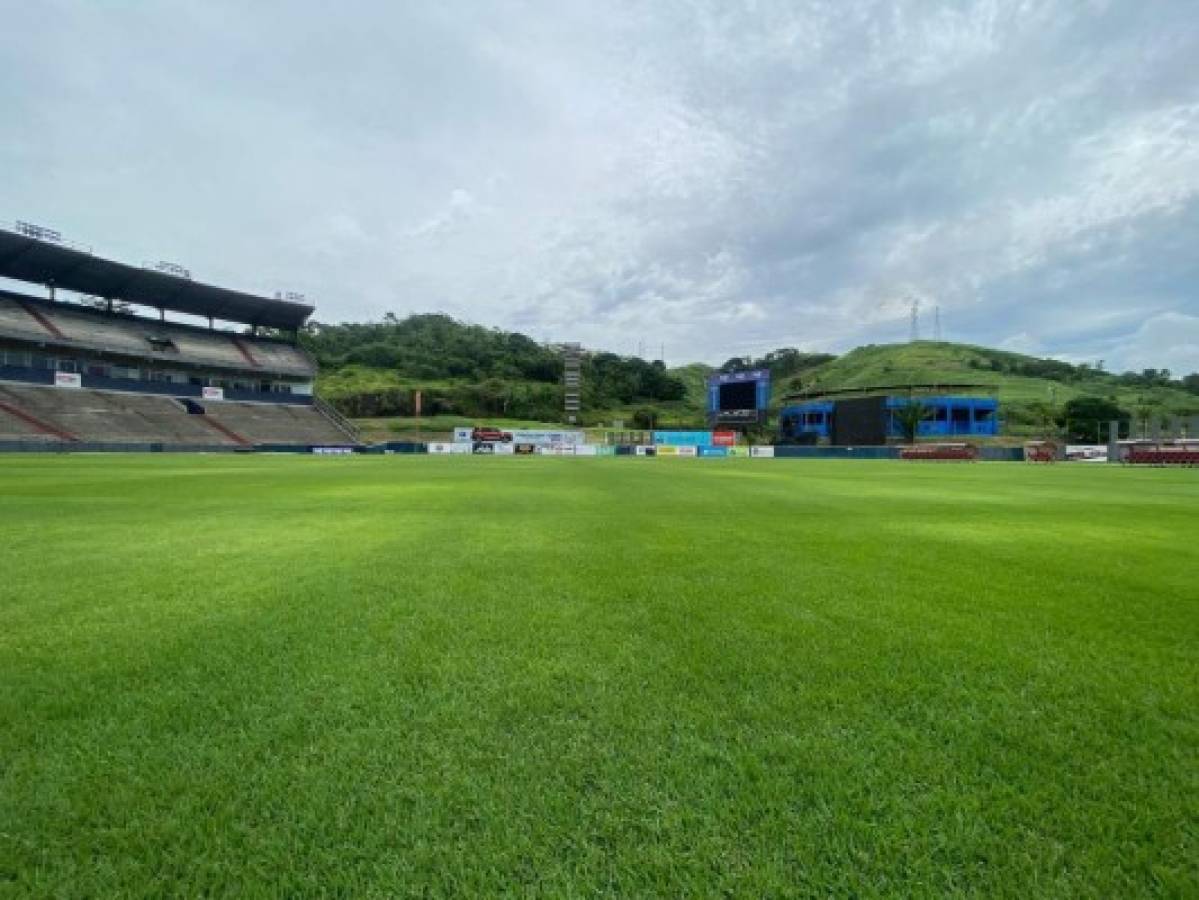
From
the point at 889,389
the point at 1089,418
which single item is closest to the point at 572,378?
the point at 889,389

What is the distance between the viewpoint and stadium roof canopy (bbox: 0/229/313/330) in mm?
45312

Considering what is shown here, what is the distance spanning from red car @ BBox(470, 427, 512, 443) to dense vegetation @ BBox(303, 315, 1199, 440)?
24607mm

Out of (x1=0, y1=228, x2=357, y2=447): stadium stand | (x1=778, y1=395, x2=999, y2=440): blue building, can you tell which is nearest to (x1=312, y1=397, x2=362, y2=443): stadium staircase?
→ (x1=0, y1=228, x2=357, y2=447): stadium stand

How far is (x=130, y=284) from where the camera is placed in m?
51.4

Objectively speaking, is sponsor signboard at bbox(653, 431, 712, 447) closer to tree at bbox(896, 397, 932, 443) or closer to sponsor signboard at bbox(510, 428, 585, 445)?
sponsor signboard at bbox(510, 428, 585, 445)

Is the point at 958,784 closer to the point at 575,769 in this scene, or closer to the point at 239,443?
the point at 575,769

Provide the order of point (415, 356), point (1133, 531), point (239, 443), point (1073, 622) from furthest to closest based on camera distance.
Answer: point (415, 356) < point (239, 443) < point (1133, 531) < point (1073, 622)

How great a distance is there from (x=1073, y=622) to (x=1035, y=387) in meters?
124

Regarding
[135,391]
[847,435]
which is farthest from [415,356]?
[847,435]

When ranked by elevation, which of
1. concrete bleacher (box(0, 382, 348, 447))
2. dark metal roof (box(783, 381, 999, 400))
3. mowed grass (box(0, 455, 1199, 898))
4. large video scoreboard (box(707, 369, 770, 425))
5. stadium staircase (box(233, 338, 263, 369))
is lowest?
mowed grass (box(0, 455, 1199, 898))

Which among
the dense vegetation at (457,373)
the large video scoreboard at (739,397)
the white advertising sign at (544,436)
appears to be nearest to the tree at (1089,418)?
the large video scoreboard at (739,397)

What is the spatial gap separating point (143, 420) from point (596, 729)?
57.7 metres

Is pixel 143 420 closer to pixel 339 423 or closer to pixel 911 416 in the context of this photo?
pixel 339 423

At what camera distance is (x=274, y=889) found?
1.58 meters
